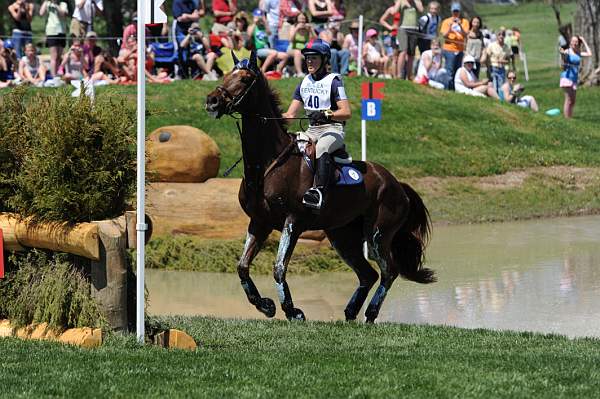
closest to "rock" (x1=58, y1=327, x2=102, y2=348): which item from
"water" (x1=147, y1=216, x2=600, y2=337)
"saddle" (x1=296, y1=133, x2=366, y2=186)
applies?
"saddle" (x1=296, y1=133, x2=366, y2=186)

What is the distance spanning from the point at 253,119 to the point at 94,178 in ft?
7.65

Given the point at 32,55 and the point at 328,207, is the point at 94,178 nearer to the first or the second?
the point at 328,207

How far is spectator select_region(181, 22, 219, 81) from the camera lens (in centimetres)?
2539

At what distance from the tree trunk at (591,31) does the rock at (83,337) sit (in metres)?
30.9

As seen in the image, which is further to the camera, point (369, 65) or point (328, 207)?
point (369, 65)

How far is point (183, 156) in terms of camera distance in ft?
59.0

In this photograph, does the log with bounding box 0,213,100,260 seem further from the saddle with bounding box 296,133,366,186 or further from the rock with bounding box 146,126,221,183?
the rock with bounding box 146,126,221,183

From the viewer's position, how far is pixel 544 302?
1400cm

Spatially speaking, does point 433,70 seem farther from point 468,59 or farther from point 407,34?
point 407,34

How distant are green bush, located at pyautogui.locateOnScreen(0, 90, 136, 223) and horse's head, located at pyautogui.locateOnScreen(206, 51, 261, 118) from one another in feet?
3.62

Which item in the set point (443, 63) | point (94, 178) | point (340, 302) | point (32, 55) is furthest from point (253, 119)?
point (443, 63)

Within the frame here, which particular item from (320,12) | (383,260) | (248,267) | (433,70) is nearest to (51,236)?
(248,267)

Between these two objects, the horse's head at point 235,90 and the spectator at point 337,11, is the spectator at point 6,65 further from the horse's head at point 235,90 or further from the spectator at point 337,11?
the horse's head at point 235,90

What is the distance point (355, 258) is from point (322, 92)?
1869 mm
